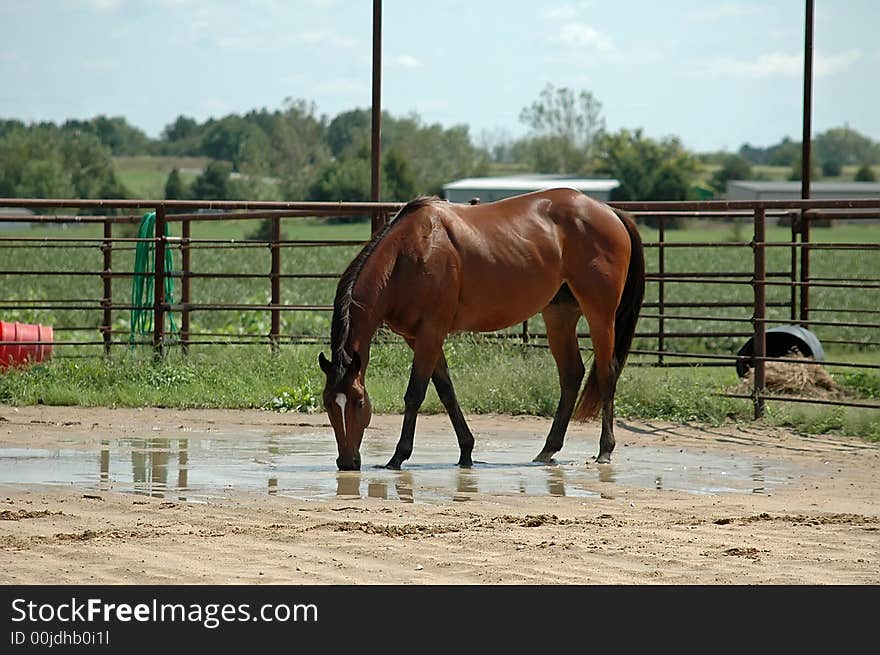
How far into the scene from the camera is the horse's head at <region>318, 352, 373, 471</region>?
775cm

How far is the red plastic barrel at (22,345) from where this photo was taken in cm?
1180

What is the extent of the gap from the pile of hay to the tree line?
35.9 meters

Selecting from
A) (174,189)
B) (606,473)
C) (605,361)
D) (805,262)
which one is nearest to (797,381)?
(805,262)

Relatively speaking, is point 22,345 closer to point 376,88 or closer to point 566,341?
point 376,88

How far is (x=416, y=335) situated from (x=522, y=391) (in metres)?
2.60

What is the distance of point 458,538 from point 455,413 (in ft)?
8.42

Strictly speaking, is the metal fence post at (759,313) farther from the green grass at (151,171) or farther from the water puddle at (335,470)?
the green grass at (151,171)

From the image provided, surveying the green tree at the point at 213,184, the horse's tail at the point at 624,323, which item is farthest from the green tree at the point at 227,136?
the horse's tail at the point at 624,323

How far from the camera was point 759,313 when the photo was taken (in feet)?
33.9

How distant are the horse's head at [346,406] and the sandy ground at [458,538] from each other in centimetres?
101

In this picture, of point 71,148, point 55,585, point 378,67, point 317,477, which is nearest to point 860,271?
point 378,67

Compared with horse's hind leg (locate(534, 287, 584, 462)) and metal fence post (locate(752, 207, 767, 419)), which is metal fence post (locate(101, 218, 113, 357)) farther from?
metal fence post (locate(752, 207, 767, 419))

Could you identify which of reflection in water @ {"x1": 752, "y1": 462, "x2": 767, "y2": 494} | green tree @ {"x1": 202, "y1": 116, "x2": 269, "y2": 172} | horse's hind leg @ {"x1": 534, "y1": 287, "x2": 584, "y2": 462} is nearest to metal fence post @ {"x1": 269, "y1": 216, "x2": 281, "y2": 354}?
horse's hind leg @ {"x1": 534, "y1": 287, "x2": 584, "y2": 462}

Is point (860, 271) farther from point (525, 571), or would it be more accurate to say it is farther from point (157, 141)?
point (157, 141)
